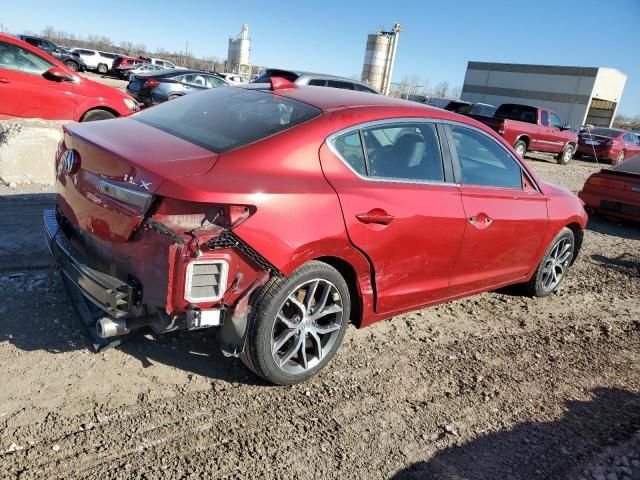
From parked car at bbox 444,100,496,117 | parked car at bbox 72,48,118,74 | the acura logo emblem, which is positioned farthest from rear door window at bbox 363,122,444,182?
parked car at bbox 72,48,118,74

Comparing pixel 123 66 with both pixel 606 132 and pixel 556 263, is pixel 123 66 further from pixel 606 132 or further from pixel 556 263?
pixel 556 263

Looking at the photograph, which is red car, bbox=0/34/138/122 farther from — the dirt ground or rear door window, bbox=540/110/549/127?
rear door window, bbox=540/110/549/127

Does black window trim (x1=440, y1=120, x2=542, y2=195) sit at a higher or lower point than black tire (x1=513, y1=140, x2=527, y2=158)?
higher

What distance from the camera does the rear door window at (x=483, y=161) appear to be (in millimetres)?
3855

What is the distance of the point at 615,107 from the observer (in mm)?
56688

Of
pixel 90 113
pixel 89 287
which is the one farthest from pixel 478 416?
pixel 90 113

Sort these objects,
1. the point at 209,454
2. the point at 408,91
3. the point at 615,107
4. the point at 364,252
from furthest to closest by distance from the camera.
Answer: the point at 615,107, the point at 408,91, the point at 364,252, the point at 209,454

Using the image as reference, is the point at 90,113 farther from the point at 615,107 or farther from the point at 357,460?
the point at 615,107

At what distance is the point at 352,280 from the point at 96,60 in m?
41.0

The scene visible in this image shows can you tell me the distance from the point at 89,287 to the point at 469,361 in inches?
104

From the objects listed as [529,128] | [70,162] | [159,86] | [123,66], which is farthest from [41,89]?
[123,66]

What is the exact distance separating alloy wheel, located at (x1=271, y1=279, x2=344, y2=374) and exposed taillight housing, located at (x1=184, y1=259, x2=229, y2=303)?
1.42 ft

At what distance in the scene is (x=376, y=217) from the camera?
3141 mm

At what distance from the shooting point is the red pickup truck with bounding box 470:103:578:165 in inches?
607
